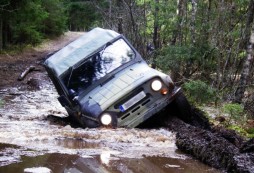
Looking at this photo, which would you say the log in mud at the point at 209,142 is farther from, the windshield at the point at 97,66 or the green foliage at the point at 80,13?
the green foliage at the point at 80,13

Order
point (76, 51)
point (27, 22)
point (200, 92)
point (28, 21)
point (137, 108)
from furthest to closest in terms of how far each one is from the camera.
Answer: point (27, 22) < point (28, 21) < point (200, 92) < point (76, 51) < point (137, 108)

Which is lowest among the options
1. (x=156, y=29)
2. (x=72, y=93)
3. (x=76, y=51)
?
(x=72, y=93)

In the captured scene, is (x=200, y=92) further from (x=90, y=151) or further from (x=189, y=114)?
(x=90, y=151)

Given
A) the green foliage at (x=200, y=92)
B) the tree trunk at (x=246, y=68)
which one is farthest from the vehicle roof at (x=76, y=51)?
the tree trunk at (x=246, y=68)

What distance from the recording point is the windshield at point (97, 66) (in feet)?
25.6

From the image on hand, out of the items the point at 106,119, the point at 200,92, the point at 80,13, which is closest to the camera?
the point at 106,119

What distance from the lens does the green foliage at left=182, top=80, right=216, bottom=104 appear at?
363 inches

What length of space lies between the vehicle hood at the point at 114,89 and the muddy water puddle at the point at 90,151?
0.44 m

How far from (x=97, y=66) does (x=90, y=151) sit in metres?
2.69

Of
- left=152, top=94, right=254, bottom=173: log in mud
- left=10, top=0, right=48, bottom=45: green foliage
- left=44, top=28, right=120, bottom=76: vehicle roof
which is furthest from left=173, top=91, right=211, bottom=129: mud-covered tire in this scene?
left=10, top=0, right=48, bottom=45: green foliage

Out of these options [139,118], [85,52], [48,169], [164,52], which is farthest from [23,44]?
[48,169]

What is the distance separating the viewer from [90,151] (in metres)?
5.55

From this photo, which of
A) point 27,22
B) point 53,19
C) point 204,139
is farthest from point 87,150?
point 53,19

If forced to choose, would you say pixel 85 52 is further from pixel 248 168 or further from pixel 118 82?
pixel 248 168
